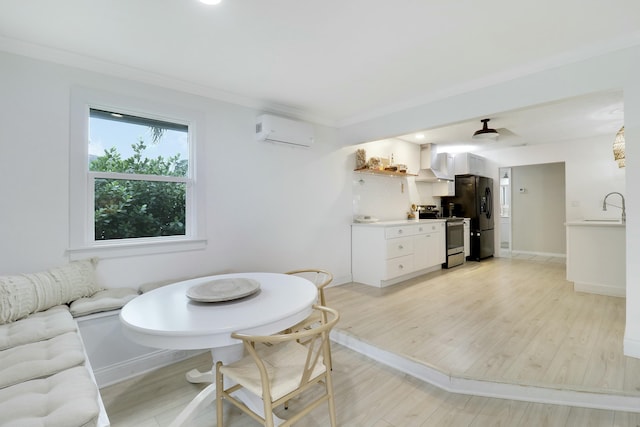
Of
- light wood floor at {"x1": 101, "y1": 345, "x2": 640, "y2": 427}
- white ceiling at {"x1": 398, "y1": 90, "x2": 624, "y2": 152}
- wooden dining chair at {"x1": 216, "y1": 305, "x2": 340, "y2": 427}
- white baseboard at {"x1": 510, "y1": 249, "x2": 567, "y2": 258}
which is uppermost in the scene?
white ceiling at {"x1": 398, "y1": 90, "x2": 624, "y2": 152}

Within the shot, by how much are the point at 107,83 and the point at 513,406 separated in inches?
147

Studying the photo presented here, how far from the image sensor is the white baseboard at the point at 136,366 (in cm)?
209

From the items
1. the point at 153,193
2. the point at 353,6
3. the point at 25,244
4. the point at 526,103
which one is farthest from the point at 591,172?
the point at 25,244

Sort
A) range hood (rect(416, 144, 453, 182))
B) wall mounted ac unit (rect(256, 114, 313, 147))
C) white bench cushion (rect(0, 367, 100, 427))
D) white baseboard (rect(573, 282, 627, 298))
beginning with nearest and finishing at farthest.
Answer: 1. white bench cushion (rect(0, 367, 100, 427))
2. wall mounted ac unit (rect(256, 114, 313, 147))
3. white baseboard (rect(573, 282, 627, 298))
4. range hood (rect(416, 144, 453, 182))

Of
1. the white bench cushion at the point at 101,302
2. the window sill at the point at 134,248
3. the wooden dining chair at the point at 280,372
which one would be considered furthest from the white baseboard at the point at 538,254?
the white bench cushion at the point at 101,302

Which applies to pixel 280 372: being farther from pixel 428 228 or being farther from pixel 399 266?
pixel 428 228

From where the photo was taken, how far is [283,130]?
330 centimetres

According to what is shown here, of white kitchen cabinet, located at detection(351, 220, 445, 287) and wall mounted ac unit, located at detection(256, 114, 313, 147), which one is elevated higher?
wall mounted ac unit, located at detection(256, 114, 313, 147)

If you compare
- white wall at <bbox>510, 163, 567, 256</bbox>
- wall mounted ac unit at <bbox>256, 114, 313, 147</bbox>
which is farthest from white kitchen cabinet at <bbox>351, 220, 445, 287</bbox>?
white wall at <bbox>510, 163, 567, 256</bbox>

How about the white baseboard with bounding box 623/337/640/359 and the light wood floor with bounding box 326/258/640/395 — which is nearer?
the light wood floor with bounding box 326/258/640/395

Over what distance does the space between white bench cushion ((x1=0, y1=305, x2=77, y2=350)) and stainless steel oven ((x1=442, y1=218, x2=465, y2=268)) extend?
201 inches

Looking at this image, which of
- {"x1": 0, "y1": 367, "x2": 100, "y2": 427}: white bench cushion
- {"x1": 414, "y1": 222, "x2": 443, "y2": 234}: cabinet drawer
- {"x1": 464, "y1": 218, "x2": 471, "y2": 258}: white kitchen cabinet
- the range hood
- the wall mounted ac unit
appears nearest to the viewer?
{"x1": 0, "y1": 367, "x2": 100, "y2": 427}: white bench cushion

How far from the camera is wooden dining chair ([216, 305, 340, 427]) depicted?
4.14ft

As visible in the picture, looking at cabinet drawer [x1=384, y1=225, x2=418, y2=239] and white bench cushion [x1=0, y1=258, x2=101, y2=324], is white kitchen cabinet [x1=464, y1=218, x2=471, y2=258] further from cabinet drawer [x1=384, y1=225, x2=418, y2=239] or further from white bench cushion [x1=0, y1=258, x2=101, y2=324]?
white bench cushion [x1=0, y1=258, x2=101, y2=324]
